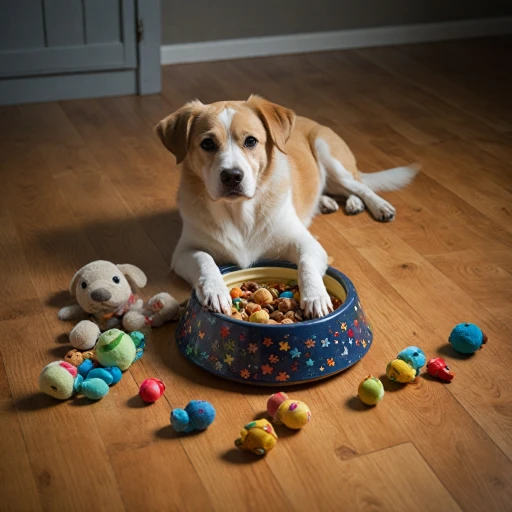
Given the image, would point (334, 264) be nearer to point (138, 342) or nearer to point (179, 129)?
point (179, 129)

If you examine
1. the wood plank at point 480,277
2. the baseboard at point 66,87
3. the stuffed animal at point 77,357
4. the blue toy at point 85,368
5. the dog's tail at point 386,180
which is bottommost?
the baseboard at point 66,87

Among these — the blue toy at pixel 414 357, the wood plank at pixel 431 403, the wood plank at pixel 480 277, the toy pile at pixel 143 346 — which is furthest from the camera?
the wood plank at pixel 480 277

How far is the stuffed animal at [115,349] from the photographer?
84.8 inches

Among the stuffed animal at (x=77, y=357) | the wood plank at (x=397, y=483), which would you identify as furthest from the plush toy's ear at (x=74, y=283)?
the wood plank at (x=397, y=483)

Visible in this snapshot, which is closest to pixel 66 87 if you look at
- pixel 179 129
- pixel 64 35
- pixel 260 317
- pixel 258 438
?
pixel 64 35

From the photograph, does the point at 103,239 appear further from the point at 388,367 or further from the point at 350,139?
the point at 350,139

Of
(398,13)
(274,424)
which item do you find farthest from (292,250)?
(398,13)

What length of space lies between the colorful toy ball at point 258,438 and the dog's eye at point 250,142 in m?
0.94

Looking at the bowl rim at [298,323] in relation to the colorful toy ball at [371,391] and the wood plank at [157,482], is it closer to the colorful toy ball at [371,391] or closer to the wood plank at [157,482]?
the colorful toy ball at [371,391]

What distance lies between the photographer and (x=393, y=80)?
4.77 meters

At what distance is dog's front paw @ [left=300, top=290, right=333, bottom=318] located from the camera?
222 cm

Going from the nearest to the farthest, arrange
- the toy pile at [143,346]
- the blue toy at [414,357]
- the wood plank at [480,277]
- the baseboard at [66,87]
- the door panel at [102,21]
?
1. the toy pile at [143,346]
2. the blue toy at [414,357]
3. the wood plank at [480,277]
4. the door panel at [102,21]
5. the baseboard at [66,87]

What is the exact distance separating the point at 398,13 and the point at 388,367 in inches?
151

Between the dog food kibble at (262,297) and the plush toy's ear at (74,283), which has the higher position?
the dog food kibble at (262,297)
